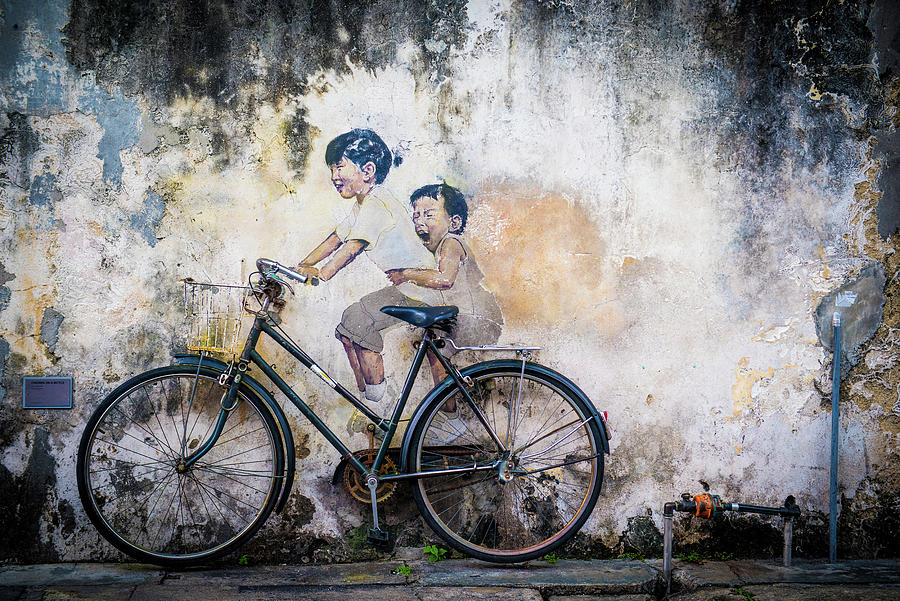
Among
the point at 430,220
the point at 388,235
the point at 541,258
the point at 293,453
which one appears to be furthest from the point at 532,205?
the point at 293,453

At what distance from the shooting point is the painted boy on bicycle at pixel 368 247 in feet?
11.6

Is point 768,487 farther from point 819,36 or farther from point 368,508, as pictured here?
point 819,36

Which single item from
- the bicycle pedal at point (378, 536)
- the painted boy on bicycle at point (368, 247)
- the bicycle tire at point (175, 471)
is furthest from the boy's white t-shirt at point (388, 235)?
the bicycle pedal at point (378, 536)

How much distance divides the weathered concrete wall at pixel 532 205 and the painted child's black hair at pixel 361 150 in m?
0.07

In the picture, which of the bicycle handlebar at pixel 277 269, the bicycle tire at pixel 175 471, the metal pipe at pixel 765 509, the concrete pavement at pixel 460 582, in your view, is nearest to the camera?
the concrete pavement at pixel 460 582

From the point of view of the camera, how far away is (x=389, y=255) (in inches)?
141

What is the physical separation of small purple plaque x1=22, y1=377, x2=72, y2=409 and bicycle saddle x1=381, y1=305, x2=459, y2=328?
1782mm

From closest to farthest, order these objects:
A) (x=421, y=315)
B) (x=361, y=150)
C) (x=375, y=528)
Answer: (x=421, y=315) < (x=375, y=528) < (x=361, y=150)

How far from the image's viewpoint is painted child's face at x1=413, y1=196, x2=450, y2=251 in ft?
11.7

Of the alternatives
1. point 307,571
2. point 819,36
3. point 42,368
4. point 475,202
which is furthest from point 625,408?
point 42,368

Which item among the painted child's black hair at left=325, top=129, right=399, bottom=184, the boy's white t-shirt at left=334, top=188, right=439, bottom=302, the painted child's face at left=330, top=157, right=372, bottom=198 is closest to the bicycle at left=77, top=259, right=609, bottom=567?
the boy's white t-shirt at left=334, top=188, right=439, bottom=302

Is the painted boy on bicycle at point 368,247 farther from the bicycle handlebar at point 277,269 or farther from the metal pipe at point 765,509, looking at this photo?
the metal pipe at point 765,509

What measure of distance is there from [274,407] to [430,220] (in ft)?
4.24

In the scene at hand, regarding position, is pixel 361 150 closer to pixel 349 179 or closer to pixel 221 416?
pixel 349 179
